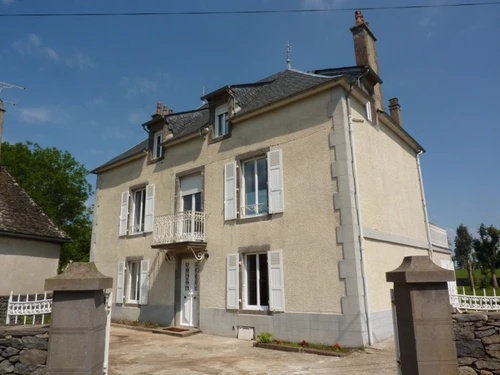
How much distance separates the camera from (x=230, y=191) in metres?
10.7

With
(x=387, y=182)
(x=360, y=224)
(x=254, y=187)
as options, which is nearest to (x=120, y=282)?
(x=254, y=187)

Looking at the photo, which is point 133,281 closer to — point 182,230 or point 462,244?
point 182,230

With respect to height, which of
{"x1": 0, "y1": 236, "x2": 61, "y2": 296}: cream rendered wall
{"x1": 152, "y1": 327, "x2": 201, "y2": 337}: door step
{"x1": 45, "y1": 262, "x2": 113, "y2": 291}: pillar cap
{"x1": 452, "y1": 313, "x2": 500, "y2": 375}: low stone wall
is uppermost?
{"x1": 0, "y1": 236, "x2": 61, "y2": 296}: cream rendered wall

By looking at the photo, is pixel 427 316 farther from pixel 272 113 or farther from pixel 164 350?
pixel 272 113

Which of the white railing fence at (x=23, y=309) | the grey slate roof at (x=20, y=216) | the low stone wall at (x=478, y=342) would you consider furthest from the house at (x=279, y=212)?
the white railing fence at (x=23, y=309)

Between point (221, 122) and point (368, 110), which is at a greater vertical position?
point (221, 122)

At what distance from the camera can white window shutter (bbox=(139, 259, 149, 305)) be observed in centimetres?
1246

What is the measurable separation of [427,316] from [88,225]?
33.7 m

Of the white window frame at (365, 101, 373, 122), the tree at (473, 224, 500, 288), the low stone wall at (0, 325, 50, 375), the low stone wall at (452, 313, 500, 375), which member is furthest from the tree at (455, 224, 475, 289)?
the low stone wall at (0, 325, 50, 375)

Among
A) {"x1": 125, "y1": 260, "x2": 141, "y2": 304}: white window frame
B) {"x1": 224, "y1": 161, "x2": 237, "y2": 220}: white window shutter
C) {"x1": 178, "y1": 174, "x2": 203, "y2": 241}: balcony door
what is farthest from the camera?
{"x1": 125, "y1": 260, "x2": 141, "y2": 304}: white window frame

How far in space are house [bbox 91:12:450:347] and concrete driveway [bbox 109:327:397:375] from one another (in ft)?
2.78

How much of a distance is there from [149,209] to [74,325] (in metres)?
9.25

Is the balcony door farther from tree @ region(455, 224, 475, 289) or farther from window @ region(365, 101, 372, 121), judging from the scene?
tree @ region(455, 224, 475, 289)

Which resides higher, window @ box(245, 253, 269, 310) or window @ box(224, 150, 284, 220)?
window @ box(224, 150, 284, 220)
